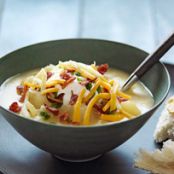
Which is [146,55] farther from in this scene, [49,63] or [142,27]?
[142,27]

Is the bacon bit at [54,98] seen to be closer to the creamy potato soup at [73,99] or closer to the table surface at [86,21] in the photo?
the creamy potato soup at [73,99]

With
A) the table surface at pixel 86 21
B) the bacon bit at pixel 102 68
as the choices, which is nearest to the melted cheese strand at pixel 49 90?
the bacon bit at pixel 102 68

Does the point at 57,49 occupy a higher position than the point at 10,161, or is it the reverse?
the point at 57,49

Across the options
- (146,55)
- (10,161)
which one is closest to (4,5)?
(146,55)

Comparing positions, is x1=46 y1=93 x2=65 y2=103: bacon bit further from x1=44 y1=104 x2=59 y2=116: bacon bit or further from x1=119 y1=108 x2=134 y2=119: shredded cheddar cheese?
x1=119 y1=108 x2=134 y2=119: shredded cheddar cheese

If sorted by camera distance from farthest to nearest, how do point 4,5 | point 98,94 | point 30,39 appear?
point 4,5 < point 30,39 < point 98,94

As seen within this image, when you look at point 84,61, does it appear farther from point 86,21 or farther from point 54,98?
point 86,21

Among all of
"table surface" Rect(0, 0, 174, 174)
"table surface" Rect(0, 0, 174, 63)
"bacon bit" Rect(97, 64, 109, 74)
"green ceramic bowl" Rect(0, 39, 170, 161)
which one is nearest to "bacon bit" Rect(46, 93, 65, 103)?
"green ceramic bowl" Rect(0, 39, 170, 161)

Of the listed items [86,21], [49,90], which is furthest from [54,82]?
[86,21]
